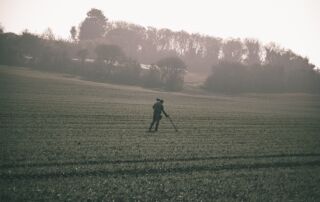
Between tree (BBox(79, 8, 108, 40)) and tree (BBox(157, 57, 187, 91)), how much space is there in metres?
64.6

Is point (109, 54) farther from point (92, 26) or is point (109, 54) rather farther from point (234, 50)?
point (234, 50)

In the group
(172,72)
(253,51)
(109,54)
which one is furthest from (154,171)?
A: (253,51)

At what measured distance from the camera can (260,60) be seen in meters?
147

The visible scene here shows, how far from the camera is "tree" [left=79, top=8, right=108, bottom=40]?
5861 inches

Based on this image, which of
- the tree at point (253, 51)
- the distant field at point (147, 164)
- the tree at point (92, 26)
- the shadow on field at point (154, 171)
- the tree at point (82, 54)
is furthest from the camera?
the tree at point (92, 26)

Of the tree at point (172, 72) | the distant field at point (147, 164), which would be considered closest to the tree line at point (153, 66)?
the tree at point (172, 72)

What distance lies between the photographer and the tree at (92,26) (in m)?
149

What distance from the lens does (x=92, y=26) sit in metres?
149

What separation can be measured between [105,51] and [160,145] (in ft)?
269

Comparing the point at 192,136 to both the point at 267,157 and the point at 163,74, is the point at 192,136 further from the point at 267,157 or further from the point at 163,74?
the point at 163,74

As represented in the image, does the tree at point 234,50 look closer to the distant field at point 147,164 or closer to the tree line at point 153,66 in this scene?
the tree line at point 153,66

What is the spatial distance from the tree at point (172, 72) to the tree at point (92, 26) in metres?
64.6

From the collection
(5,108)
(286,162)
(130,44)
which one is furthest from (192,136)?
(130,44)

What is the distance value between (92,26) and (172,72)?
228ft
